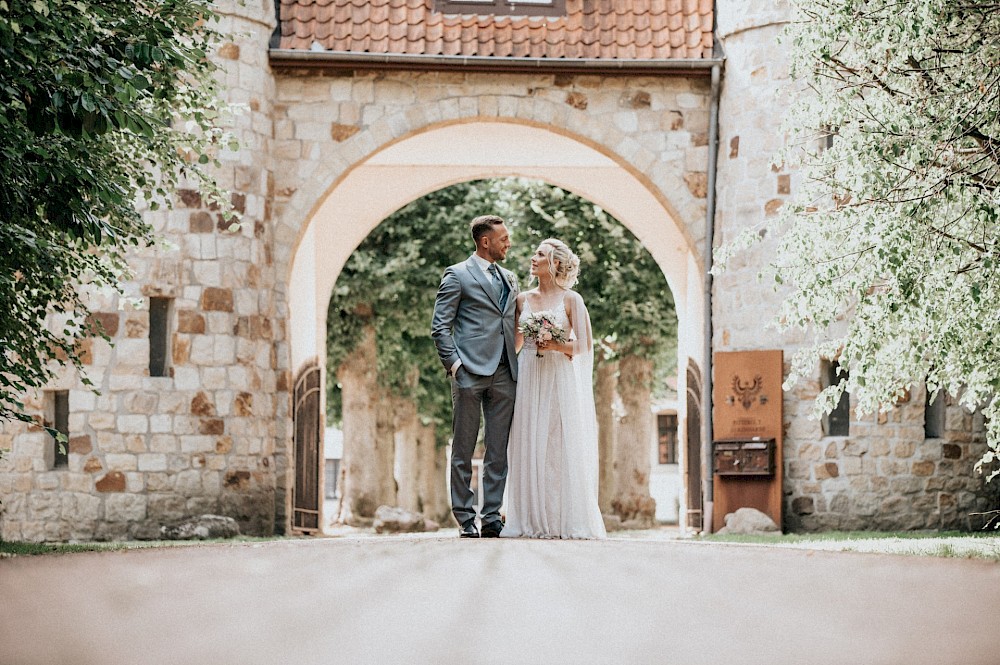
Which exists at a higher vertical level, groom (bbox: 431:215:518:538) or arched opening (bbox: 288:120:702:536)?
arched opening (bbox: 288:120:702:536)

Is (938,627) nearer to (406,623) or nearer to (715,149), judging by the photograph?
(406,623)

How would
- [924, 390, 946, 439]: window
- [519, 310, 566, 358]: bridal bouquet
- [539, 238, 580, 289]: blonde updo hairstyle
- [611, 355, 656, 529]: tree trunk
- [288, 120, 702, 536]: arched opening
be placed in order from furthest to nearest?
[611, 355, 656, 529]: tree trunk < [288, 120, 702, 536]: arched opening < [924, 390, 946, 439]: window < [539, 238, 580, 289]: blonde updo hairstyle < [519, 310, 566, 358]: bridal bouquet

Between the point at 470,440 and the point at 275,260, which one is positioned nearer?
the point at 470,440

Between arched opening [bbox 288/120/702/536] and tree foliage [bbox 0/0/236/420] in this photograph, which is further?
arched opening [bbox 288/120/702/536]

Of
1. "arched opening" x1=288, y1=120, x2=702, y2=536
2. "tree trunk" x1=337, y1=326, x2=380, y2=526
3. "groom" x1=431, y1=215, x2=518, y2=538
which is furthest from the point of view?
"tree trunk" x1=337, y1=326, x2=380, y2=526

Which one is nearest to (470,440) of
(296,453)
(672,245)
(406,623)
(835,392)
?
(835,392)

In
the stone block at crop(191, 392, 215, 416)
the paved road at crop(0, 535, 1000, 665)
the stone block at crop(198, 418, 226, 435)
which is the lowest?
the paved road at crop(0, 535, 1000, 665)

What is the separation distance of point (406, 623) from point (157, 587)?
94cm

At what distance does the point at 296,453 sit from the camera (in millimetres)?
13484

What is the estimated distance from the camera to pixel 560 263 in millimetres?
8414

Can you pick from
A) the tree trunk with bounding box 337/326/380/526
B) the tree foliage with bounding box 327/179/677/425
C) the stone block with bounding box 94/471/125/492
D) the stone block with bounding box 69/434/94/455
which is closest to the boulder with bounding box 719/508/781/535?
the stone block with bounding box 94/471/125/492

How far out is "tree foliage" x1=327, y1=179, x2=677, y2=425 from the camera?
18875mm

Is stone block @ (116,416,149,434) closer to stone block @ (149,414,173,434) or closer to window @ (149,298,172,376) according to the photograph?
stone block @ (149,414,173,434)

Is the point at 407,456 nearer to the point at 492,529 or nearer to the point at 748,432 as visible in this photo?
the point at 748,432
